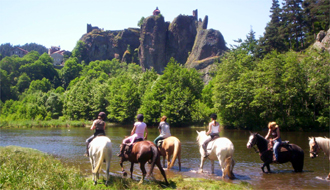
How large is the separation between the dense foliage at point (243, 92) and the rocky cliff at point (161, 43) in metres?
21.1

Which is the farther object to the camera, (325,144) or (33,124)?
(33,124)

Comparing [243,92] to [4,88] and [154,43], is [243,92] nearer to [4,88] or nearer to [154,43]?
[154,43]

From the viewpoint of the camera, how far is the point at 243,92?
46969mm

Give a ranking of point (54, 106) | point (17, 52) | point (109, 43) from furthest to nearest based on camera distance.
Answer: point (17, 52)
point (109, 43)
point (54, 106)

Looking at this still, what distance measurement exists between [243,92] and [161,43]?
253 ft

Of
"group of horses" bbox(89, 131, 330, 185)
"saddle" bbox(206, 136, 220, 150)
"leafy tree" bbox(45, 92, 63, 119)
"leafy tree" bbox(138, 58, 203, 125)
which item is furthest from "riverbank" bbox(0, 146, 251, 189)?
"leafy tree" bbox(45, 92, 63, 119)

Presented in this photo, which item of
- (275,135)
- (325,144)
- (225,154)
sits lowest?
(225,154)

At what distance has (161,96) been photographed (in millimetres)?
60969

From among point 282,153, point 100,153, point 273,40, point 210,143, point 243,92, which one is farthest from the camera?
point 273,40

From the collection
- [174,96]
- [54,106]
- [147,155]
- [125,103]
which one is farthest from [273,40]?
[54,106]

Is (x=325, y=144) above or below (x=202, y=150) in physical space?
above

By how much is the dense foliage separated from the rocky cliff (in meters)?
21.1

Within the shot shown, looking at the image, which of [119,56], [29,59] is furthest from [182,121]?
[29,59]

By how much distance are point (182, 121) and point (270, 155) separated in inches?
1749
